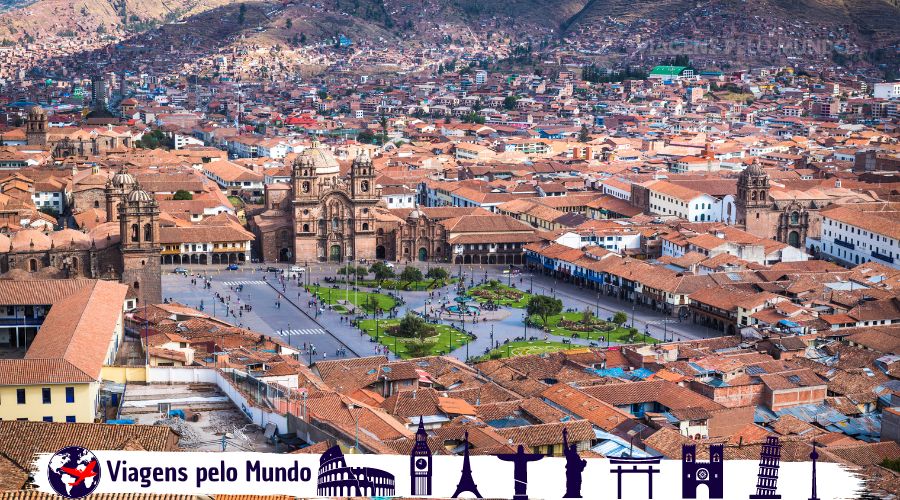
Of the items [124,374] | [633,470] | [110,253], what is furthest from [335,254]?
[633,470]

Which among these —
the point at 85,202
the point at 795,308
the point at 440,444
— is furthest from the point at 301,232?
the point at 440,444

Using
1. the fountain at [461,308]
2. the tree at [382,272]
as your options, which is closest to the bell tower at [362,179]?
the tree at [382,272]

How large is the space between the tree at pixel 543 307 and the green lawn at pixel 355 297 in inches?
212

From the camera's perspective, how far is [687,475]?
1714 cm

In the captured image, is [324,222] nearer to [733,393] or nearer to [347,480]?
[733,393]

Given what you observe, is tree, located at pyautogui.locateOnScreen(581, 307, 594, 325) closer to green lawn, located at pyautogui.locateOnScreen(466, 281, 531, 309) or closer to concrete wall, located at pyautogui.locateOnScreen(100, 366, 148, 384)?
green lawn, located at pyautogui.locateOnScreen(466, 281, 531, 309)

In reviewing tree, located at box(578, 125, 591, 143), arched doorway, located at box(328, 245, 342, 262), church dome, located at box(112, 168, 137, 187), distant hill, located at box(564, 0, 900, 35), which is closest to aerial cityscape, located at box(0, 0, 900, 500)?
arched doorway, located at box(328, 245, 342, 262)

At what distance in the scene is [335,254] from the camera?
199 ft

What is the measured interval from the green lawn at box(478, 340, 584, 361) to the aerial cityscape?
14 cm

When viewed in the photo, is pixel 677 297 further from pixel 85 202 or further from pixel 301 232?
pixel 85 202

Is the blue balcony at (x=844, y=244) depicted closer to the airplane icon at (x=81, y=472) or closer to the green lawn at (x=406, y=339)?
the green lawn at (x=406, y=339)

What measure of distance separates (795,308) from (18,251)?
2628 cm

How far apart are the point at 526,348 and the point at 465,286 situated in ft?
38.6

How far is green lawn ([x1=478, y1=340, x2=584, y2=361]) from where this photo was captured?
4266 centimetres
